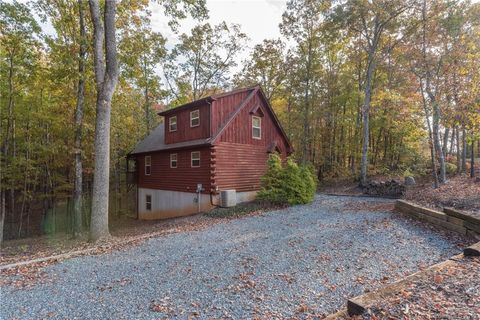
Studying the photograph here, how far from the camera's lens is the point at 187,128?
13.8 metres

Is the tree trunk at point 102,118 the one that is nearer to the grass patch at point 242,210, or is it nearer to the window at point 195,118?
the grass patch at point 242,210

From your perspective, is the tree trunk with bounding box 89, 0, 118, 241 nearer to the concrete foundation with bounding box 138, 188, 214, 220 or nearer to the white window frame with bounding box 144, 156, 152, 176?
the concrete foundation with bounding box 138, 188, 214, 220

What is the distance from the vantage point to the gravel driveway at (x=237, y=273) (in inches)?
131

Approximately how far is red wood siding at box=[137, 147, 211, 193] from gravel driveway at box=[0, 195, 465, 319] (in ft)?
18.8

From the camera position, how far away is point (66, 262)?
526 centimetres

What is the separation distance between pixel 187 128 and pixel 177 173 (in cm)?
266

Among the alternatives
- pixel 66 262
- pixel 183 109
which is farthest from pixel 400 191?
pixel 66 262

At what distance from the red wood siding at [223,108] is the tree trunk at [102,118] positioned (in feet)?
18.3

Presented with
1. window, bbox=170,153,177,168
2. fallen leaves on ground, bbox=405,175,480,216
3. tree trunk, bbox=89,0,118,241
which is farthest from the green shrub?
tree trunk, bbox=89,0,118,241

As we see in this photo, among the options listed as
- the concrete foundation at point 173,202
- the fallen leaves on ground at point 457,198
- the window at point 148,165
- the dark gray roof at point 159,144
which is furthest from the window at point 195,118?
the fallen leaves on ground at point 457,198

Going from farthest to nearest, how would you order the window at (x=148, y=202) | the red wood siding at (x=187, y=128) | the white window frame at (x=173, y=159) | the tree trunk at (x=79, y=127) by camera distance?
the window at (x=148, y=202) < the white window frame at (x=173, y=159) < the red wood siding at (x=187, y=128) < the tree trunk at (x=79, y=127)

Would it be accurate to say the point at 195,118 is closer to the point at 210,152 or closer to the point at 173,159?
the point at 210,152

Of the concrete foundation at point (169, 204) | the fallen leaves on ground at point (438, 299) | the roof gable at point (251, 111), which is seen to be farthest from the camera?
the concrete foundation at point (169, 204)

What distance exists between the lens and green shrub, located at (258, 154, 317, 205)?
1157 cm
